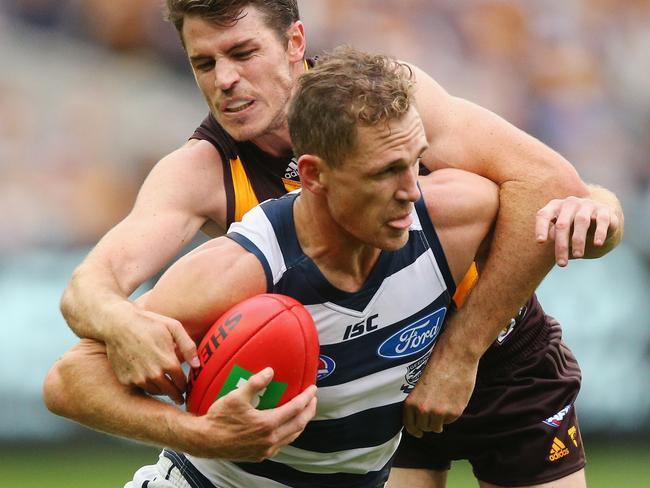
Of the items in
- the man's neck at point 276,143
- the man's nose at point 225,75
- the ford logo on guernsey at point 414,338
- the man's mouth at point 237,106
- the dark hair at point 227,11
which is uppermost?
the dark hair at point 227,11

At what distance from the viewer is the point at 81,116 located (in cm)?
902

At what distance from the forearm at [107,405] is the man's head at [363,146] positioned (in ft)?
2.82

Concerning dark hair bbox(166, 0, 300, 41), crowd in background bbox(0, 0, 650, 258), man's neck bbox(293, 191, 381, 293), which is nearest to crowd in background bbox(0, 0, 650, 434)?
crowd in background bbox(0, 0, 650, 258)

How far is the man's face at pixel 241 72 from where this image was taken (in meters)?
4.54

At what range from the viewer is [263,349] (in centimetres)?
356

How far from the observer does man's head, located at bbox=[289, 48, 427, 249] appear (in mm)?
3695

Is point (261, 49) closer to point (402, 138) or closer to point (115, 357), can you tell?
point (402, 138)

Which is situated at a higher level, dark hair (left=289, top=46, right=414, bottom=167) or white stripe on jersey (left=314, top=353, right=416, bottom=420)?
dark hair (left=289, top=46, right=414, bottom=167)

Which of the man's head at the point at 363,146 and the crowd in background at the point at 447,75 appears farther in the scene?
the crowd in background at the point at 447,75

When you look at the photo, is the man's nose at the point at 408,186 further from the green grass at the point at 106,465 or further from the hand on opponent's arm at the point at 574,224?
the green grass at the point at 106,465

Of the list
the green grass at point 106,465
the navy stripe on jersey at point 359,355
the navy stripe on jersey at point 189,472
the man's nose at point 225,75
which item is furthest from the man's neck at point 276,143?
the green grass at point 106,465

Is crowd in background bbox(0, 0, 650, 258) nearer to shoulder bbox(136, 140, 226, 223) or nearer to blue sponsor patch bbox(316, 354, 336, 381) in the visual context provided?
shoulder bbox(136, 140, 226, 223)

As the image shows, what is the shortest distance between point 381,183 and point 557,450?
2.00m

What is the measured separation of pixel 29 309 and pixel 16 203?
811 mm
